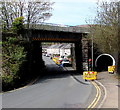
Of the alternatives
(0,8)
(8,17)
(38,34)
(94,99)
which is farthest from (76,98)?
(8,17)

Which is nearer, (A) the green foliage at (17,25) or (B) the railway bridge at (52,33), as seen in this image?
(A) the green foliage at (17,25)

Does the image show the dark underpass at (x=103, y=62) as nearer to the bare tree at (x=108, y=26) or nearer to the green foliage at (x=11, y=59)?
the bare tree at (x=108, y=26)

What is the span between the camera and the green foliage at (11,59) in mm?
22487

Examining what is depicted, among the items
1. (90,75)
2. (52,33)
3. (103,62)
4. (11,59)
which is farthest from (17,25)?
(103,62)

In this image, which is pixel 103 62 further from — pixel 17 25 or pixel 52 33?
pixel 17 25

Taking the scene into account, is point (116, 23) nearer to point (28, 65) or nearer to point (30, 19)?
point (28, 65)

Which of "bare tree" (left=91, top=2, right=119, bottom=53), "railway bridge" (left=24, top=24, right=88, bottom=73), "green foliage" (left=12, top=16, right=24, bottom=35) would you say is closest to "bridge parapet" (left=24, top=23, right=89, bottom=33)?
"railway bridge" (left=24, top=24, right=88, bottom=73)

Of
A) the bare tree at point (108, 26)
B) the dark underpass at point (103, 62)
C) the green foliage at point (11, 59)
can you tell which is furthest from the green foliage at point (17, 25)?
the dark underpass at point (103, 62)

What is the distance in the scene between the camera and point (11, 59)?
25281mm

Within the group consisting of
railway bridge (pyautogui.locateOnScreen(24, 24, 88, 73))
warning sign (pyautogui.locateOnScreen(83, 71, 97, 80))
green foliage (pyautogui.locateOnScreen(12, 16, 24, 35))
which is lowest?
warning sign (pyautogui.locateOnScreen(83, 71, 97, 80))

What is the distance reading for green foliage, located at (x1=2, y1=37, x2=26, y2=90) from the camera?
2249cm

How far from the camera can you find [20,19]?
29141mm

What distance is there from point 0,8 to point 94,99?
77.2 ft

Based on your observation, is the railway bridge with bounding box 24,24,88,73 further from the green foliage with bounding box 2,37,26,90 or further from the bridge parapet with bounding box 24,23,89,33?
the green foliage with bounding box 2,37,26,90
